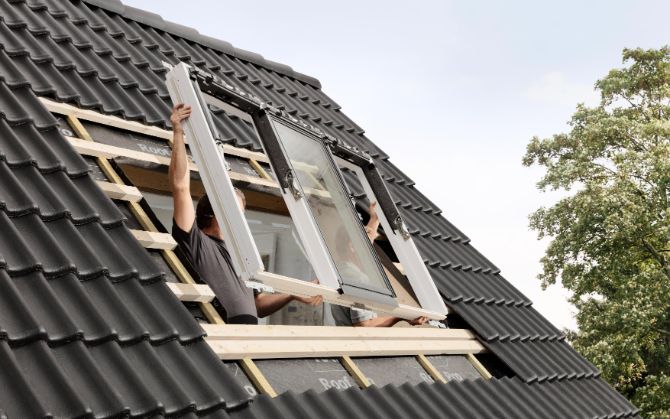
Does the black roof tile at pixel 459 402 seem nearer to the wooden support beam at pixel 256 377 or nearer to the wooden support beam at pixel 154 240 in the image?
the wooden support beam at pixel 256 377

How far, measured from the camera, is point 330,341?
15.6 feet

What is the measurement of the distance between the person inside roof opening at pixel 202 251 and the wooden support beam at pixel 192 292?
0.88 ft

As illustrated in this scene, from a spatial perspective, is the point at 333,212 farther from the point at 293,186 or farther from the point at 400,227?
the point at 400,227

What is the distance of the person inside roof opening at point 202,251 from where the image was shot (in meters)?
4.49

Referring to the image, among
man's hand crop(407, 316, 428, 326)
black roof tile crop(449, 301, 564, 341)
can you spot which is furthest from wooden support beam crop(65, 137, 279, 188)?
black roof tile crop(449, 301, 564, 341)

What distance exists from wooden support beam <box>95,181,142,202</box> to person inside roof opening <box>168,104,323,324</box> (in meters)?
0.20

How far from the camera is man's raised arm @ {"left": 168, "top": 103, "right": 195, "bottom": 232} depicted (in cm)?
449

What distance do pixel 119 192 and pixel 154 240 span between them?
1.25ft

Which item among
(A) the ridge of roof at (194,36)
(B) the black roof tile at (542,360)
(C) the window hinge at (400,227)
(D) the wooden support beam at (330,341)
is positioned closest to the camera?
(D) the wooden support beam at (330,341)

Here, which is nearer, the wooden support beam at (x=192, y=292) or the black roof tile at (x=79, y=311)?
the black roof tile at (x=79, y=311)

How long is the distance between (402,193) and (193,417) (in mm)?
4988

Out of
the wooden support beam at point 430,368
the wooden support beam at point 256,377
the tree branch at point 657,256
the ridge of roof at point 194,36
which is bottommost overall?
the wooden support beam at point 430,368

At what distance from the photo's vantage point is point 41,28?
19.1 ft

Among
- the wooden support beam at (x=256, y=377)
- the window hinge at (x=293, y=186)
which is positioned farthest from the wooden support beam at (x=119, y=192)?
the wooden support beam at (x=256, y=377)
